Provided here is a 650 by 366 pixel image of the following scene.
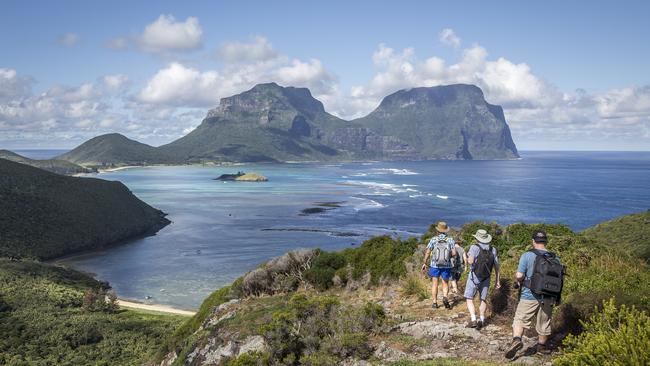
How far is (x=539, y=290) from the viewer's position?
9.52 meters

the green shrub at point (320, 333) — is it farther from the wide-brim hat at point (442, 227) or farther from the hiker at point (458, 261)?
the wide-brim hat at point (442, 227)

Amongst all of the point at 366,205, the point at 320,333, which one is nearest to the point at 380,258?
the point at 320,333

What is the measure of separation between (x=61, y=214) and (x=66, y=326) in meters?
60.3

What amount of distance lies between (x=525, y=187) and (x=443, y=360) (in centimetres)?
18193

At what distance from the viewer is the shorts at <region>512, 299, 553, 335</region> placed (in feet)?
31.6

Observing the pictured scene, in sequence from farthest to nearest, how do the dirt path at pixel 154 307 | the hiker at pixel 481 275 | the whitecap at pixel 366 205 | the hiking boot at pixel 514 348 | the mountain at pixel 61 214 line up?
the whitecap at pixel 366 205 → the mountain at pixel 61 214 → the dirt path at pixel 154 307 → the hiker at pixel 481 275 → the hiking boot at pixel 514 348

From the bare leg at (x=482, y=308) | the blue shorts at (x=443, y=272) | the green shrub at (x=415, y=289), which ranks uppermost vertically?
the blue shorts at (x=443, y=272)

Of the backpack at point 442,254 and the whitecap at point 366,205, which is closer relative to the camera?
the backpack at point 442,254

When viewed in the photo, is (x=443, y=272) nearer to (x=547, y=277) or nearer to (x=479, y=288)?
(x=479, y=288)

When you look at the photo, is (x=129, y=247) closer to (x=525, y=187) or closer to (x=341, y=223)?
(x=341, y=223)

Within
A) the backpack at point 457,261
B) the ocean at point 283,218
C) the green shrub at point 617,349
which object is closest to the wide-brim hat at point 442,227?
the backpack at point 457,261

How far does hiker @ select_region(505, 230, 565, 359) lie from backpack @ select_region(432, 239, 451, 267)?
3323mm

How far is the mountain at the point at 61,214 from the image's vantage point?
8212 cm

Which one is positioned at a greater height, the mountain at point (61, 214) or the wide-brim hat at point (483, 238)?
the wide-brim hat at point (483, 238)
